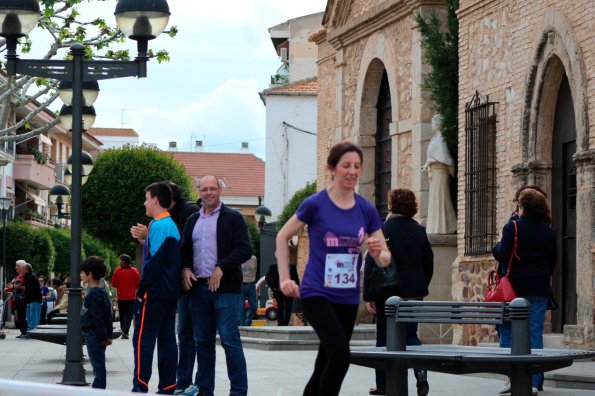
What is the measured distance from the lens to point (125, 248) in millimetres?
68438

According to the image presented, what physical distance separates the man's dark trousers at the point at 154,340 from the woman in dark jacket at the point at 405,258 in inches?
65.6

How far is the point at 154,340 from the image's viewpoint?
11.5 metres

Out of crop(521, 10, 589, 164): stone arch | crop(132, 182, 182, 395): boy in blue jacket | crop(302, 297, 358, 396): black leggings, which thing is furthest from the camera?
crop(521, 10, 589, 164): stone arch

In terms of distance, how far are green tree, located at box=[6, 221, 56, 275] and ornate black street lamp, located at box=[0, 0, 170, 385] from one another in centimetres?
3851

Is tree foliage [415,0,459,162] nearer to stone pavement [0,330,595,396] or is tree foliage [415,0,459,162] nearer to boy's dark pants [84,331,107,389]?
stone pavement [0,330,595,396]

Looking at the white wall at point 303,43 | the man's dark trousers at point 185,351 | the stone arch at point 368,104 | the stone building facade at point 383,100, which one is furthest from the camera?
the white wall at point 303,43

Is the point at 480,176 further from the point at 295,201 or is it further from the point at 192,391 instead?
the point at 295,201

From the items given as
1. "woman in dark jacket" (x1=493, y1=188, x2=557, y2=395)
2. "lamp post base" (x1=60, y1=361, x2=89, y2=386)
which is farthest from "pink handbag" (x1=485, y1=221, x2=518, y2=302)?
"lamp post base" (x1=60, y1=361, x2=89, y2=386)

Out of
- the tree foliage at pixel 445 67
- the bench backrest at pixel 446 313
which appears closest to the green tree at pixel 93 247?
the tree foliage at pixel 445 67

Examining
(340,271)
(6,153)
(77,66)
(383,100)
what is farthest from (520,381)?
(6,153)

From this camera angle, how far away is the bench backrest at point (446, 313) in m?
9.29

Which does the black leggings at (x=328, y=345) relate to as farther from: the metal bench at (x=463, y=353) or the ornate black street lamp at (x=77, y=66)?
the ornate black street lamp at (x=77, y=66)

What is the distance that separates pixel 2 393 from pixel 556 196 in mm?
14519

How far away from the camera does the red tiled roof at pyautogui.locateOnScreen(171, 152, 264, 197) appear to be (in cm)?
11050
